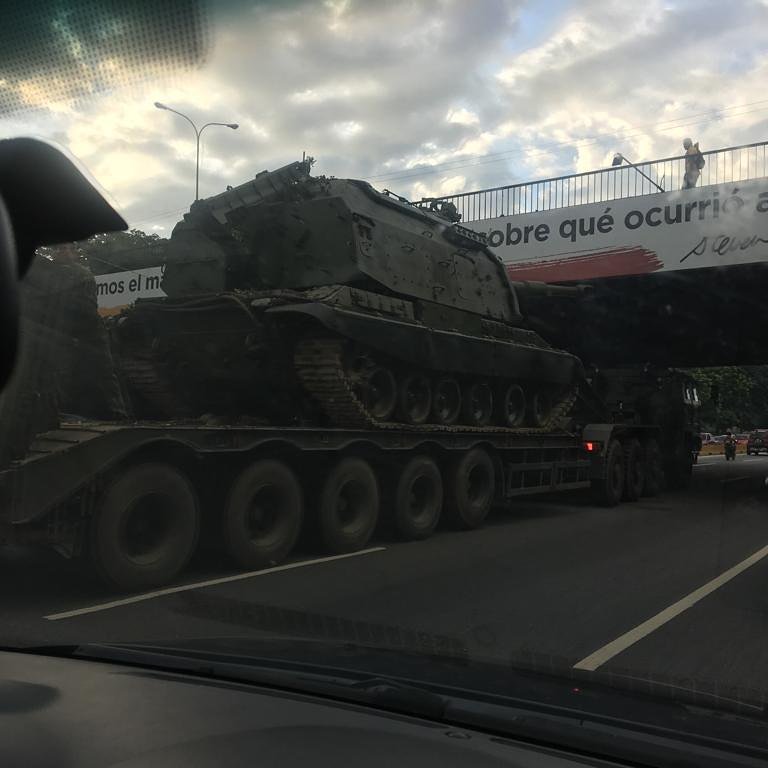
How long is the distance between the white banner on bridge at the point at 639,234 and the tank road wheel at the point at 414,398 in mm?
7614

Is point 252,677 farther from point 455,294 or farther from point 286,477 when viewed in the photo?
point 455,294

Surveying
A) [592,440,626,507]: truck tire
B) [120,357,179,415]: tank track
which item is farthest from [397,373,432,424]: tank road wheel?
[592,440,626,507]: truck tire

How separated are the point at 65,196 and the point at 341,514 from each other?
22.2 feet

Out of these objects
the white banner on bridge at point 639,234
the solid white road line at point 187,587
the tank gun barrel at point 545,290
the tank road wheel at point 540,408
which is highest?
the white banner on bridge at point 639,234

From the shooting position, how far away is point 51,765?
2.17 m

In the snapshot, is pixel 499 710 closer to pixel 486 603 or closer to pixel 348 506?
pixel 486 603

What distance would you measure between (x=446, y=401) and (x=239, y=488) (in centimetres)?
425

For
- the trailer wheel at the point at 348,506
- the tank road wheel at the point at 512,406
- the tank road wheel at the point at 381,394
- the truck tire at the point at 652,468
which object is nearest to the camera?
the trailer wheel at the point at 348,506

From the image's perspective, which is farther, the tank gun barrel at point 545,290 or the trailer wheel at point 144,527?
the tank gun barrel at point 545,290

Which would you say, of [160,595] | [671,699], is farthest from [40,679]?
[160,595]

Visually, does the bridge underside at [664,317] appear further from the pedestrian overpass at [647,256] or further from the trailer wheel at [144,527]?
the trailer wheel at [144,527]

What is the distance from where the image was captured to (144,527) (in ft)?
22.7

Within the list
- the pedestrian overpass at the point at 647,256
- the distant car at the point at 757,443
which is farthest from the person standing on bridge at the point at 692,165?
the distant car at the point at 757,443

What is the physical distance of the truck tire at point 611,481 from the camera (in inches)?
543
